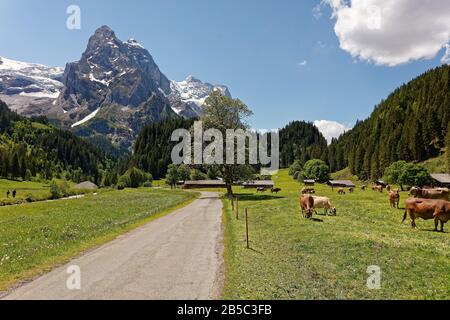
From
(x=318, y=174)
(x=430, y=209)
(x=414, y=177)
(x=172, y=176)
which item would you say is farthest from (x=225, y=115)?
(x=318, y=174)

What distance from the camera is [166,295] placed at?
14477 millimetres

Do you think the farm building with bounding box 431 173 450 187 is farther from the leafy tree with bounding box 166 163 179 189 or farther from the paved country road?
the leafy tree with bounding box 166 163 179 189

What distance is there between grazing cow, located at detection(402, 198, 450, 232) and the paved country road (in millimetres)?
15955

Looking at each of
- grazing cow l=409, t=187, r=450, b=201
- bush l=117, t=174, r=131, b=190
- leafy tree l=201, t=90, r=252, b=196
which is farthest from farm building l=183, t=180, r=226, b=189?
grazing cow l=409, t=187, r=450, b=201

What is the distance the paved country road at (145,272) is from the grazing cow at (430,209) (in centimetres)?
1596

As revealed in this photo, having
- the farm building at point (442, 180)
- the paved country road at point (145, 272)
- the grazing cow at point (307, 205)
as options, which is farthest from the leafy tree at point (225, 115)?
the farm building at point (442, 180)

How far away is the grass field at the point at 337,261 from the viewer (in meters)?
14.7

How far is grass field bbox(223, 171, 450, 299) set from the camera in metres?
14.7

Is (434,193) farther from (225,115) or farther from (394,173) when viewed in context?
(394,173)

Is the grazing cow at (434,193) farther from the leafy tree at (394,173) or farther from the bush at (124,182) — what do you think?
the bush at (124,182)

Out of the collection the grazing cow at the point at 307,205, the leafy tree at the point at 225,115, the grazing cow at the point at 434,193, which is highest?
the leafy tree at the point at 225,115

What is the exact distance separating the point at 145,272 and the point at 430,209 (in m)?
22.4

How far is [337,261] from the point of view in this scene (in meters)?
19.5

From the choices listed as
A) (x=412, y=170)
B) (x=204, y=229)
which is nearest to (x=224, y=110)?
(x=204, y=229)
